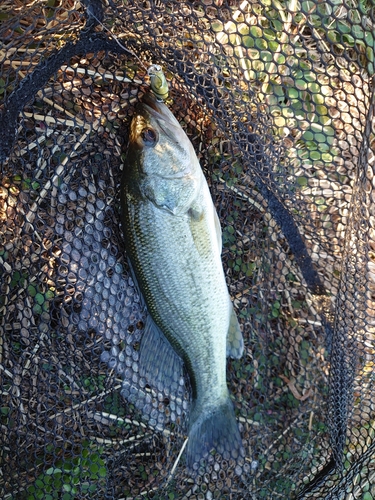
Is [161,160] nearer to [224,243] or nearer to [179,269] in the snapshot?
[179,269]

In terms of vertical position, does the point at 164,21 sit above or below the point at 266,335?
above

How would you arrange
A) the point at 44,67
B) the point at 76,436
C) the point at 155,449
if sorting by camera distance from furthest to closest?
the point at 155,449, the point at 76,436, the point at 44,67

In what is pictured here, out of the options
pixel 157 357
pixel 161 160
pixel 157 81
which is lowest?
pixel 157 357

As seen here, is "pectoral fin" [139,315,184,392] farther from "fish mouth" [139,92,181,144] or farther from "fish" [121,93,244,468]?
"fish mouth" [139,92,181,144]

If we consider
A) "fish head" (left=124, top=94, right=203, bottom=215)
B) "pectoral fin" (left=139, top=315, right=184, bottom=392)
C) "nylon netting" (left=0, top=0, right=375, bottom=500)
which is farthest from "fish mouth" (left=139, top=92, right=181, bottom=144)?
"pectoral fin" (left=139, top=315, right=184, bottom=392)

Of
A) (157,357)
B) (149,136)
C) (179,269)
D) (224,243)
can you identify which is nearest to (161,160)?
(149,136)

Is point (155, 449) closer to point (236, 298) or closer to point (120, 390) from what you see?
point (120, 390)

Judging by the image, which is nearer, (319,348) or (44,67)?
(44,67)

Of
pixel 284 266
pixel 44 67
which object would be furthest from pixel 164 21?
pixel 284 266
